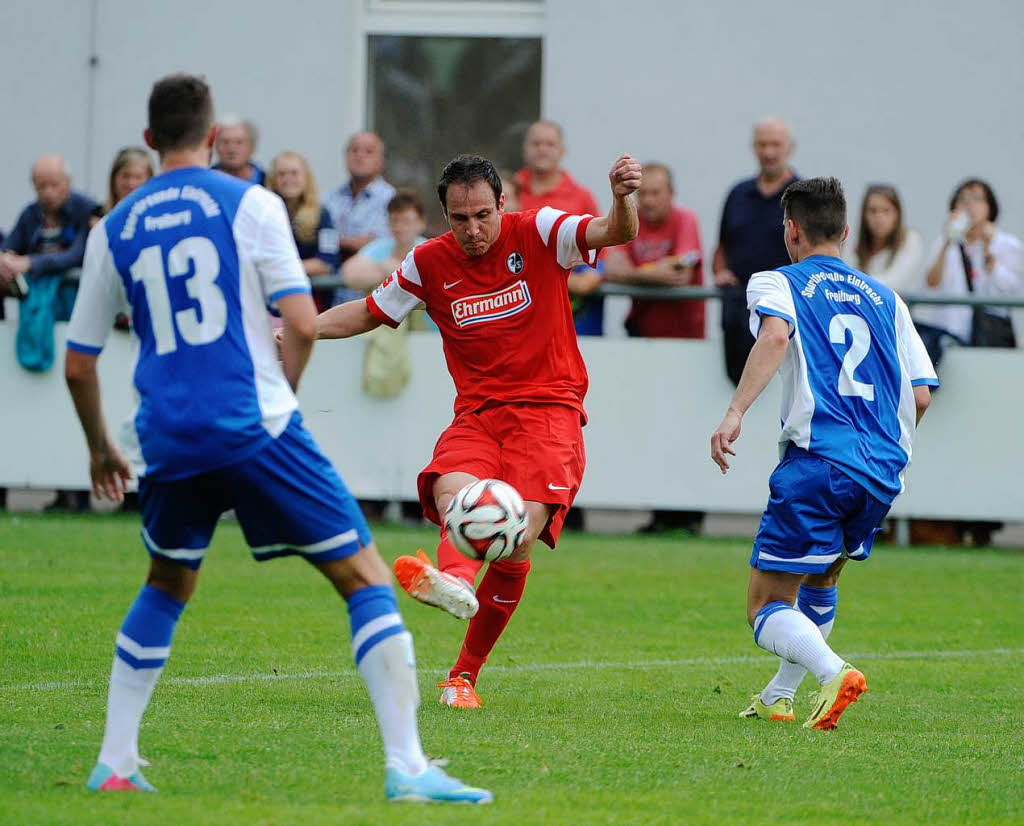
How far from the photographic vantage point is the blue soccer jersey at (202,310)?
192 inches

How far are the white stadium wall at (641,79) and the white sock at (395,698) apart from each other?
12.0 m

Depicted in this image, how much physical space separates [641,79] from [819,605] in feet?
33.7

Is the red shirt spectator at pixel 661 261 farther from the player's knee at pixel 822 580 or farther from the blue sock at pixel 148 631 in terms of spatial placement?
the blue sock at pixel 148 631

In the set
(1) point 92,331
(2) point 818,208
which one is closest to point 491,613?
(2) point 818,208


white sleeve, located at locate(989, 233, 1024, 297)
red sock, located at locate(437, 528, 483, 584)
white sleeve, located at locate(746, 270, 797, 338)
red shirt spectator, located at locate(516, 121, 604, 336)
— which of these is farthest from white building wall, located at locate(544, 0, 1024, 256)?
red sock, located at locate(437, 528, 483, 584)

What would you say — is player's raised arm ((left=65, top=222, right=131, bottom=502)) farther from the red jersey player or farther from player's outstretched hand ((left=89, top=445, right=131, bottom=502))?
the red jersey player

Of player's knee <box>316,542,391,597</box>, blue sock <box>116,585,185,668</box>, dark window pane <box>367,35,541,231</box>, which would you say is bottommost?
blue sock <box>116,585,185,668</box>

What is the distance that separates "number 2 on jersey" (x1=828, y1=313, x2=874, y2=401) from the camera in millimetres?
6848

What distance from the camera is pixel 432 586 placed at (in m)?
6.25

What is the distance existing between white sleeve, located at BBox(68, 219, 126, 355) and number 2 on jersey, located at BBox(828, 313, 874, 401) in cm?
297

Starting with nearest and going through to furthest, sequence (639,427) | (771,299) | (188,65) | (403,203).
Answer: (771,299), (403,203), (639,427), (188,65)

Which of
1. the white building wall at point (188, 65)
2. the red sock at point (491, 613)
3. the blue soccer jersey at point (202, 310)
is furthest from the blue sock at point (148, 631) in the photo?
the white building wall at point (188, 65)

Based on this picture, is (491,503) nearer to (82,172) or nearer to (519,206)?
(519,206)

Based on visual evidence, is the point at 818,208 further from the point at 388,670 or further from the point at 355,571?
the point at 388,670
